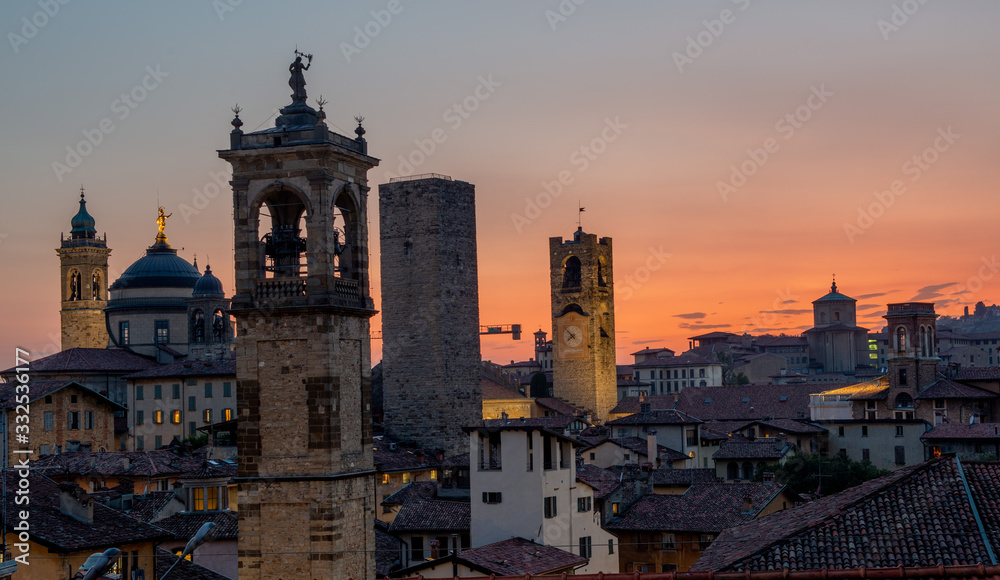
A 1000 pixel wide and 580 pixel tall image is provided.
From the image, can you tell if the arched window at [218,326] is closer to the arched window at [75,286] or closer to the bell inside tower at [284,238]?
the arched window at [75,286]

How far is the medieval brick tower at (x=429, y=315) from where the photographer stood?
67875 mm

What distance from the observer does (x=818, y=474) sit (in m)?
59.2

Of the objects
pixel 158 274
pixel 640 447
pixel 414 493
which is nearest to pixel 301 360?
pixel 414 493

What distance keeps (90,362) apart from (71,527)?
55698 millimetres

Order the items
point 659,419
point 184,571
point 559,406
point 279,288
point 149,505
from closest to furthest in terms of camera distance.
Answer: point 184,571
point 279,288
point 149,505
point 659,419
point 559,406

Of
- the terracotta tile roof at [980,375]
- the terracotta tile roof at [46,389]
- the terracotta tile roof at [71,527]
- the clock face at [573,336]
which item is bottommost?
the terracotta tile roof at [71,527]

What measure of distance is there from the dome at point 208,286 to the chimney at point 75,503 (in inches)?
2398

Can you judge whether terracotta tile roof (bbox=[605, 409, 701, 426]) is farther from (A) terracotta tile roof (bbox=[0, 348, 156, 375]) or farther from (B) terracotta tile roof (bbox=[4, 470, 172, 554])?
(B) terracotta tile roof (bbox=[4, 470, 172, 554])

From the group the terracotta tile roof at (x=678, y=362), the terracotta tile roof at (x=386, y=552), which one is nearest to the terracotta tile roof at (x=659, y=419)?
the terracotta tile roof at (x=386, y=552)

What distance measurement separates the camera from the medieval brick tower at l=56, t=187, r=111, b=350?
108 meters

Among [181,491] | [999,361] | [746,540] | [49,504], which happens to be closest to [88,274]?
[181,491]

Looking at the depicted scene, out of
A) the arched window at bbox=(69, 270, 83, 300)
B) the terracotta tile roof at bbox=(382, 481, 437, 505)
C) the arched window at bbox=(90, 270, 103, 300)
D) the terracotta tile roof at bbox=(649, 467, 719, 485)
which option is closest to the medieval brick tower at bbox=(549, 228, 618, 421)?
the arched window at bbox=(90, 270, 103, 300)

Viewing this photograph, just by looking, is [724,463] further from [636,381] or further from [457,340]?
[636,381]

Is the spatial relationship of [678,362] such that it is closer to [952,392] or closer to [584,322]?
[584,322]
